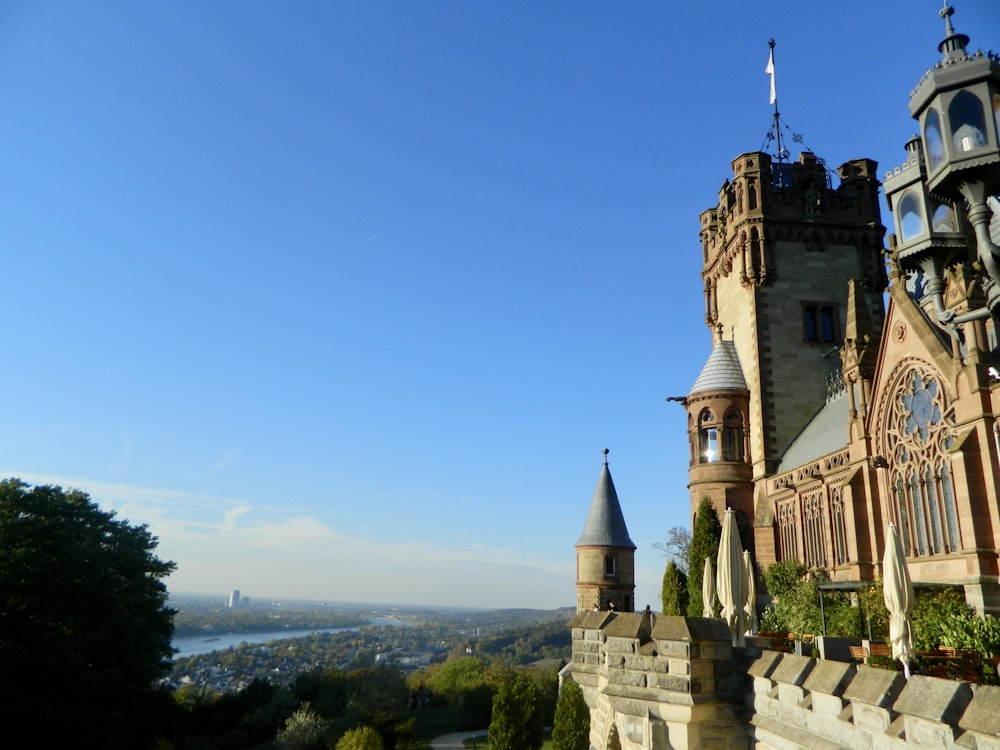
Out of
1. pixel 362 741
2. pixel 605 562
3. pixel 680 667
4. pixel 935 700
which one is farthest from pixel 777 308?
pixel 935 700

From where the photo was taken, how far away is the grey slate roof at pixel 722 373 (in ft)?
132

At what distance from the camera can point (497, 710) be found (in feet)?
103

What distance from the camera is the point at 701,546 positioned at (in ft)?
118

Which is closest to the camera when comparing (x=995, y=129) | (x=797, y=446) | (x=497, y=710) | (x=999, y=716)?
(x=999, y=716)

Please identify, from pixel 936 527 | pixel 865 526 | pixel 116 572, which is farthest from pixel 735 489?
pixel 116 572

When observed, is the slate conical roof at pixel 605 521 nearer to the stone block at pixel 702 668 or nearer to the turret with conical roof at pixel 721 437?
the turret with conical roof at pixel 721 437

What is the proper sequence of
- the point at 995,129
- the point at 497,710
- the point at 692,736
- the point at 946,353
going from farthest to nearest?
the point at 497,710 → the point at 946,353 → the point at 692,736 → the point at 995,129

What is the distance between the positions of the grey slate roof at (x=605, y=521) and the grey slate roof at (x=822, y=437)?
47.0 ft

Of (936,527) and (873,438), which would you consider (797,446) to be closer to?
(873,438)

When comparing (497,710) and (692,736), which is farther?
(497,710)

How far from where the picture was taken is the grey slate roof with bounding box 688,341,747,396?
40147mm

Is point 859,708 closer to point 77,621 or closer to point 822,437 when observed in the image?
point 822,437

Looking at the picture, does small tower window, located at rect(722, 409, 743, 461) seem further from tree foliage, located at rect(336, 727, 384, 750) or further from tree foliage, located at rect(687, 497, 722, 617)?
tree foliage, located at rect(336, 727, 384, 750)

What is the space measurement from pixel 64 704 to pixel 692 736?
3111 cm
